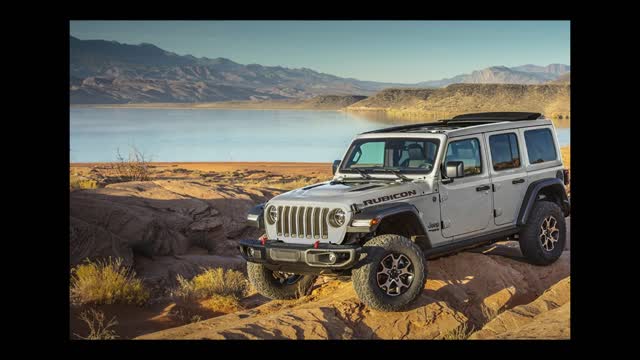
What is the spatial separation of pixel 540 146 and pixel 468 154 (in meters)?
1.90

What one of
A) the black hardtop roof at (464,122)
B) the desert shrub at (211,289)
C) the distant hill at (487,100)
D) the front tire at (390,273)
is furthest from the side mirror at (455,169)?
the distant hill at (487,100)

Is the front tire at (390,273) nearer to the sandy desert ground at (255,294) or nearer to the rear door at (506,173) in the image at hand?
the sandy desert ground at (255,294)

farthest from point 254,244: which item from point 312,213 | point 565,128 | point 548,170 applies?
point 565,128

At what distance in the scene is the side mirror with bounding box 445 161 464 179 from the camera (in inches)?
411

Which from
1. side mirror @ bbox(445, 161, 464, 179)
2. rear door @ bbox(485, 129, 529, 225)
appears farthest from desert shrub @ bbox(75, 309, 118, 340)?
rear door @ bbox(485, 129, 529, 225)

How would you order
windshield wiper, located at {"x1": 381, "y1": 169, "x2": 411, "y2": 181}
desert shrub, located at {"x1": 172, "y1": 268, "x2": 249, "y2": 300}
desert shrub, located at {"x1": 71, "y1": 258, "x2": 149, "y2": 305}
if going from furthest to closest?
desert shrub, located at {"x1": 172, "y1": 268, "x2": 249, "y2": 300}
desert shrub, located at {"x1": 71, "y1": 258, "x2": 149, "y2": 305}
windshield wiper, located at {"x1": 381, "y1": 169, "x2": 411, "y2": 181}

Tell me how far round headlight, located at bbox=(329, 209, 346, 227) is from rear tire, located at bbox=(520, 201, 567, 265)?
3679 millimetres

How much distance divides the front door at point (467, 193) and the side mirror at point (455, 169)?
0.31 meters

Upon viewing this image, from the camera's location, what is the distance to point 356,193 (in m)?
9.99

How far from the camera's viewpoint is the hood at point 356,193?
9.84 meters

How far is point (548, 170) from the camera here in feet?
42.0

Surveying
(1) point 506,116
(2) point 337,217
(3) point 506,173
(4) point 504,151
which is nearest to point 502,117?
(1) point 506,116

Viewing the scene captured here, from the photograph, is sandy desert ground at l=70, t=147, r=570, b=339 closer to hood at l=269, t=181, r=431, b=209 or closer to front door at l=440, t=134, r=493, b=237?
front door at l=440, t=134, r=493, b=237

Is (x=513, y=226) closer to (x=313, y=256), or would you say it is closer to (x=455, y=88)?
(x=313, y=256)
